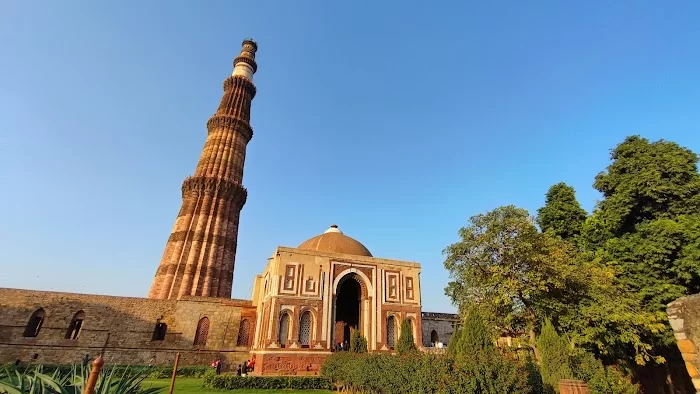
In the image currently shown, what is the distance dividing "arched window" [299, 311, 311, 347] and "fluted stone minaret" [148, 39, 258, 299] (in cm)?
1044

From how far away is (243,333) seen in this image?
75.9 ft

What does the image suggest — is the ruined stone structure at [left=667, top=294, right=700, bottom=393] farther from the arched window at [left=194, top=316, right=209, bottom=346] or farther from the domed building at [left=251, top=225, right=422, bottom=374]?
the arched window at [left=194, top=316, right=209, bottom=346]

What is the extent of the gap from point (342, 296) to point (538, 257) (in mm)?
14380

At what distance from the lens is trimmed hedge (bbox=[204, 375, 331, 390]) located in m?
14.6

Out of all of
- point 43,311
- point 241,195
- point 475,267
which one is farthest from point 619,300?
point 43,311

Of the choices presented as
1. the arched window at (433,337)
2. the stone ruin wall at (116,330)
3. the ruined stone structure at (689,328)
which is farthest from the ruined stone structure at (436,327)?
the ruined stone structure at (689,328)

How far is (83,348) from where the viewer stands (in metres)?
20.4

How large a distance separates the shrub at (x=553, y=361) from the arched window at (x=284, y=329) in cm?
1181

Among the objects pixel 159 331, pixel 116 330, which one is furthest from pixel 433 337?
pixel 116 330

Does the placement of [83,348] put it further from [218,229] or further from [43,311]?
[218,229]

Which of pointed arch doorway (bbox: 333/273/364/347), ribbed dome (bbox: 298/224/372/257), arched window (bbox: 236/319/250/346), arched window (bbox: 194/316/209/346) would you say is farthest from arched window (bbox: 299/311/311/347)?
arched window (bbox: 194/316/209/346)

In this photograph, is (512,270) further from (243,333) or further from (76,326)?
(76,326)

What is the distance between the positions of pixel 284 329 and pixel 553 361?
12.3 meters

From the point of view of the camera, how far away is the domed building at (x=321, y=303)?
17.7 m
